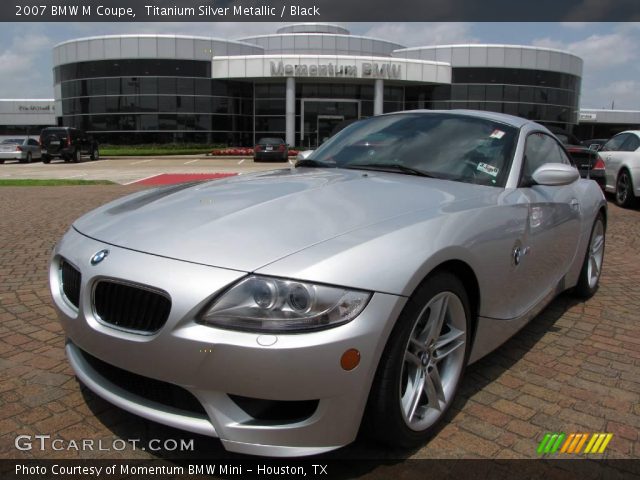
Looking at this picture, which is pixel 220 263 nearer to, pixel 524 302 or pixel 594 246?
pixel 524 302

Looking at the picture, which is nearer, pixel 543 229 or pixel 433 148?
pixel 543 229

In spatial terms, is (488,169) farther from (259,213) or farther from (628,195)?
(628,195)

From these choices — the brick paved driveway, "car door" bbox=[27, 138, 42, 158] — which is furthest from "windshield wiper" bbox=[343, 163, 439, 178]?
"car door" bbox=[27, 138, 42, 158]

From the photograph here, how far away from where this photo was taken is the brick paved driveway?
2404 millimetres

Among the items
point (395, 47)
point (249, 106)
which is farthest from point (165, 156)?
point (395, 47)

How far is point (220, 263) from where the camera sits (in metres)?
2.00

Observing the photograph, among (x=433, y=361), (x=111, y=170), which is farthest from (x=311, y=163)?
(x=111, y=170)

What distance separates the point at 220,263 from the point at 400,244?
0.72 m

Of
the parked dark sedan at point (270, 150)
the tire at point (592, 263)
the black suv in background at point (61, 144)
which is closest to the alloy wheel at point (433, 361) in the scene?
the tire at point (592, 263)

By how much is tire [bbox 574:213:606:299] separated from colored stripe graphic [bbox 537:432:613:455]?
7.16ft

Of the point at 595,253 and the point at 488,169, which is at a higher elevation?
the point at 488,169

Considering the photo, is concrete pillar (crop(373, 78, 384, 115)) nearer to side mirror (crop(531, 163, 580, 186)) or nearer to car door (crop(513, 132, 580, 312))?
car door (crop(513, 132, 580, 312))

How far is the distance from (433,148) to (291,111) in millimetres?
41114

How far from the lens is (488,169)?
126 inches
